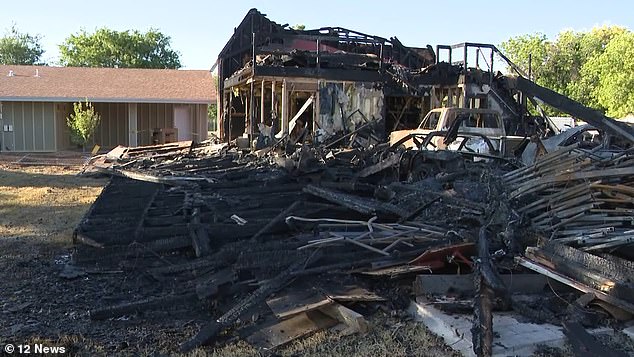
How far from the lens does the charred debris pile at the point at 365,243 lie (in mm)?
4398

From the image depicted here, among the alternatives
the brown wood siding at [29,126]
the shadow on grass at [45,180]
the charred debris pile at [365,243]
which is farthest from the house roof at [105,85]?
the charred debris pile at [365,243]

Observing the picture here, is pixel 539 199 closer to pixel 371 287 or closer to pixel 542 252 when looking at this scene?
pixel 542 252

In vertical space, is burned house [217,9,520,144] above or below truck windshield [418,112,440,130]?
above

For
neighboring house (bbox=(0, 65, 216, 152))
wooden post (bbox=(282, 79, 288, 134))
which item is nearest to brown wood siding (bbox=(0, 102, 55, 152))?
neighboring house (bbox=(0, 65, 216, 152))

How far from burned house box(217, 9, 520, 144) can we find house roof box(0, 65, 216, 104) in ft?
27.0

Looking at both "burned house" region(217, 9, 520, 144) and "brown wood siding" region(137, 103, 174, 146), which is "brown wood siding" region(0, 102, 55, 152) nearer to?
"brown wood siding" region(137, 103, 174, 146)

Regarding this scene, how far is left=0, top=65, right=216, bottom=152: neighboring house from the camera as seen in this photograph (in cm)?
2589

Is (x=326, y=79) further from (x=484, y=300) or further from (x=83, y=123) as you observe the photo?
(x=484, y=300)

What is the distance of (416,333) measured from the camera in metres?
4.20

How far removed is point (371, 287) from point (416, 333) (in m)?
0.85

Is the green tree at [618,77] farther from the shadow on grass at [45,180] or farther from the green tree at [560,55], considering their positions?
the shadow on grass at [45,180]

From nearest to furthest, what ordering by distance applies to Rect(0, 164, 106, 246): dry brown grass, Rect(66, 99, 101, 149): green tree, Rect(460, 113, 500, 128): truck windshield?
1. Rect(0, 164, 106, 246): dry brown grass
2. Rect(460, 113, 500, 128): truck windshield
3. Rect(66, 99, 101, 149): green tree

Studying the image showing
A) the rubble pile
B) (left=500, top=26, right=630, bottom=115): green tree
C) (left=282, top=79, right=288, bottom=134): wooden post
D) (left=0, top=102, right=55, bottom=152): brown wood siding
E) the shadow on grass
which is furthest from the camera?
(left=500, top=26, right=630, bottom=115): green tree

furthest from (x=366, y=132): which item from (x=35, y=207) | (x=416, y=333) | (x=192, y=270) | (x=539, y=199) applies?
(x=416, y=333)
